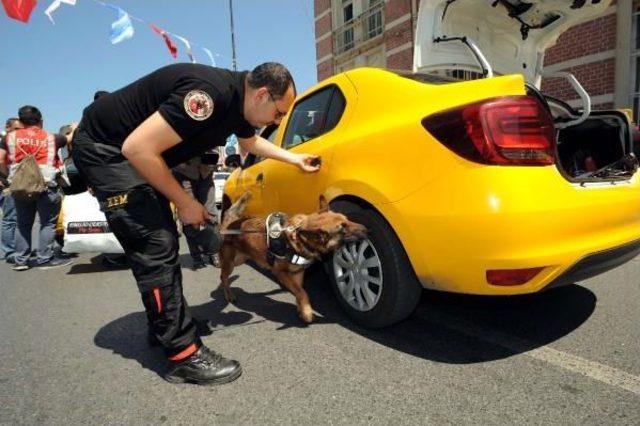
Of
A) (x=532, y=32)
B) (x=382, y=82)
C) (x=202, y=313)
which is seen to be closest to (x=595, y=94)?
(x=532, y=32)

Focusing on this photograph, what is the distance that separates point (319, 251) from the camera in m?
2.68

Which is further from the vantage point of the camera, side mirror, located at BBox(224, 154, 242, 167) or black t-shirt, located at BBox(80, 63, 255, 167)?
side mirror, located at BBox(224, 154, 242, 167)

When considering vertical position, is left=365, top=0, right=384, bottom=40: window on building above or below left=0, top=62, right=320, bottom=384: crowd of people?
above

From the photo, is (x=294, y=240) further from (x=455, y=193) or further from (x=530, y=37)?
(x=530, y=37)

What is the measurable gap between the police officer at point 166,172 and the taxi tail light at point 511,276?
137cm

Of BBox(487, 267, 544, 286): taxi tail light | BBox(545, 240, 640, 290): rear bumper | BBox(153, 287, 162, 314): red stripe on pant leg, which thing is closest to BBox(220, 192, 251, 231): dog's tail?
BBox(153, 287, 162, 314): red stripe on pant leg

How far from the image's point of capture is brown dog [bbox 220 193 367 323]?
2.57m

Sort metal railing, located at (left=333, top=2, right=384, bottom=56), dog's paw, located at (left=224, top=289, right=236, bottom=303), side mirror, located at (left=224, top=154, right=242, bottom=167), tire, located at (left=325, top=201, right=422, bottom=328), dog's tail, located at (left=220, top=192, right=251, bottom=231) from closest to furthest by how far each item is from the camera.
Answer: tire, located at (left=325, top=201, right=422, bottom=328)
dog's tail, located at (left=220, top=192, right=251, bottom=231)
dog's paw, located at (left=224, top=289, right=236, bottom=303)
side mirror, located at (left=224, top=154, right=242, bottom=167)
metal railing, located at (left=333, top=2, right=384, bottom=56)

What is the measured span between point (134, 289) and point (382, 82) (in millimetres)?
3115

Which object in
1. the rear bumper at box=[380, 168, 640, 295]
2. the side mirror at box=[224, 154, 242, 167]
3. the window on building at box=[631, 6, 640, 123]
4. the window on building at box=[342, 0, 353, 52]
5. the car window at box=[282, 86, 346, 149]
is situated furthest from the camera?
the window on building at box=[342, 0, 353, 52]

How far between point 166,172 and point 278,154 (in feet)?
3.39

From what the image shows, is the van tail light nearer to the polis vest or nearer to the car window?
the car window

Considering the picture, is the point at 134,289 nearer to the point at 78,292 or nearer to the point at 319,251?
the point at 78,292

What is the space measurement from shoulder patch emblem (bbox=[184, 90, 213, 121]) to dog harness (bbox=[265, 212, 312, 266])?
2.92 ft
